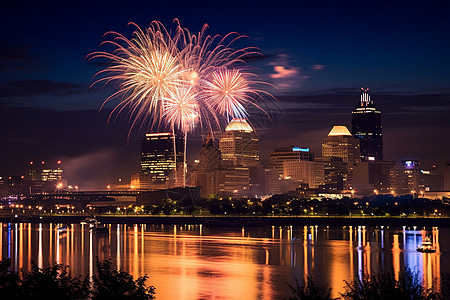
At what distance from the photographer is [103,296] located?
39469mm

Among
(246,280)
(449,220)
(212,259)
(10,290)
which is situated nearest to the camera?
(10,290)

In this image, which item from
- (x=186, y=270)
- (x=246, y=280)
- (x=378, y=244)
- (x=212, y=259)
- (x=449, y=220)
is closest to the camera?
(x=246, y=280)

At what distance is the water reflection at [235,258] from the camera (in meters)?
77.5

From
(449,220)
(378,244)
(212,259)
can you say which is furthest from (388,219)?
(212,259)

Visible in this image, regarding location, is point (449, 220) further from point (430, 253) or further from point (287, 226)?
point (430, 253)

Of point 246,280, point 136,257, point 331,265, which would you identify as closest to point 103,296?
point 246,280

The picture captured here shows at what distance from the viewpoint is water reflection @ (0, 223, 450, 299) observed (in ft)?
254

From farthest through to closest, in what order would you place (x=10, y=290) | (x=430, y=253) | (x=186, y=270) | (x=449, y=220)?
1. (x=449, y=220)
2. (x=430, y=253)
3. (x=186, y=270)
4. (x=10, y=290)

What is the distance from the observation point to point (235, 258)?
10269cm

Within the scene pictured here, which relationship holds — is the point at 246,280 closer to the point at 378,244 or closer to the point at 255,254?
the point at 255,254

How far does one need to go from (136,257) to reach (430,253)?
4121cm

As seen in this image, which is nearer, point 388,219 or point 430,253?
Answer: point 430,253

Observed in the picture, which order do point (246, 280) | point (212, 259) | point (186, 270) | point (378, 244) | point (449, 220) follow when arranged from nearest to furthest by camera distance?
point (246, 280) < point (186, 270) < point (212, 259) < point (378, 244) < point (449, 220)

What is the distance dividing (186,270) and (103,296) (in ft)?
166
